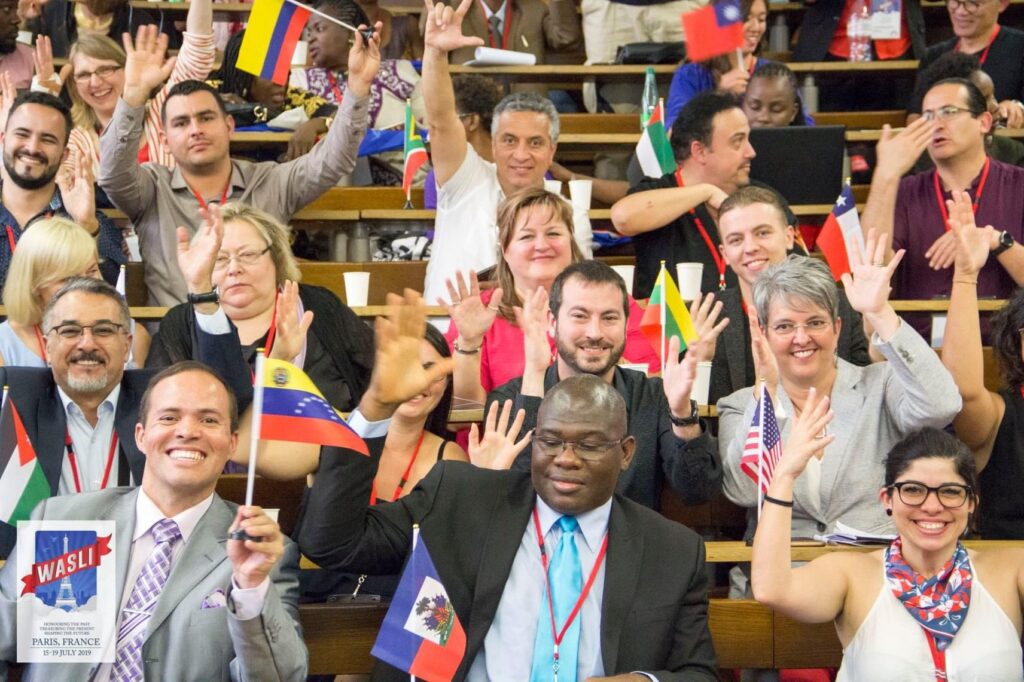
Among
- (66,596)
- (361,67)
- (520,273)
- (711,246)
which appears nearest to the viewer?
(66,596)

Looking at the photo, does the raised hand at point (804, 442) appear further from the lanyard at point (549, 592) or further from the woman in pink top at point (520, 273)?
the woman in pink top at point (520, 273)

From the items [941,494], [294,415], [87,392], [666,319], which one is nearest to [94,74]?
[87,392]

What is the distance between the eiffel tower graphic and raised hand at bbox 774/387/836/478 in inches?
51.0

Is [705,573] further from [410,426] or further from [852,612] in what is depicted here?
[410,426]

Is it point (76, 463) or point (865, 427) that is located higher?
point (865, 427)

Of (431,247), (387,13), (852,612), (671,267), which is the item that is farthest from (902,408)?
(387,13)

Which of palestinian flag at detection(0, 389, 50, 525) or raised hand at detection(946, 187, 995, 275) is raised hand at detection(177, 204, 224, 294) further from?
raised hand at detection(946, 187, 995, 275)

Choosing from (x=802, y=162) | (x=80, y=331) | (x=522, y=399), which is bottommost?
(x=522, y=399)

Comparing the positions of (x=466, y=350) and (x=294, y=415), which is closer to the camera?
(x=294, y=415)

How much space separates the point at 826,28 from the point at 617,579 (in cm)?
451

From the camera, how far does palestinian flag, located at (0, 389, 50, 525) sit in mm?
3096

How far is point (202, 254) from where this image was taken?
3572 millimetres

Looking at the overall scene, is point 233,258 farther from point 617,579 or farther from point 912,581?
point 912,581

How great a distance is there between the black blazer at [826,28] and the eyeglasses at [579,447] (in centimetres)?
435
